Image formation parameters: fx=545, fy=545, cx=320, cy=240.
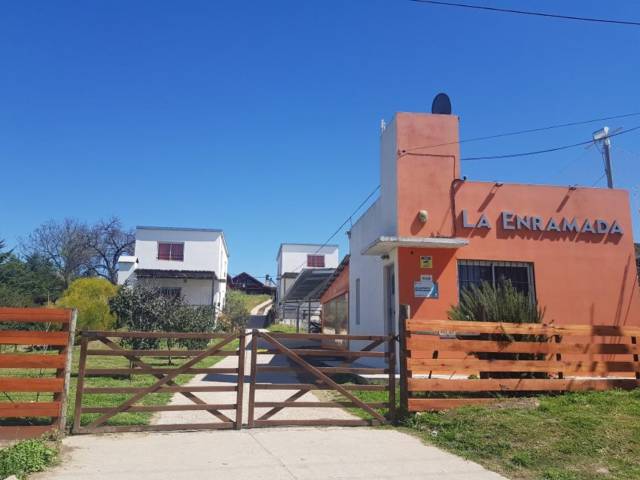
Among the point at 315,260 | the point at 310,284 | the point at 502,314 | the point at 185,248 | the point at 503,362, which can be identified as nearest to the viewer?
the point at 503,362

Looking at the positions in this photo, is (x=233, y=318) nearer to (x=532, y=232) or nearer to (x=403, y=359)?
(x=532, y=232)

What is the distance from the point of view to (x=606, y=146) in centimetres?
1902

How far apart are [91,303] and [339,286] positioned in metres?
10.6

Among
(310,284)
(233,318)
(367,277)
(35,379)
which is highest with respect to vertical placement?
(310,284)

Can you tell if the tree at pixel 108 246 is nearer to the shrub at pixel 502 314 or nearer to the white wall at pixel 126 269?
the white wall at pixel 126 269

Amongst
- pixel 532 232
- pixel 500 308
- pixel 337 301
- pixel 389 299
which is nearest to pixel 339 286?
pixel 337 301

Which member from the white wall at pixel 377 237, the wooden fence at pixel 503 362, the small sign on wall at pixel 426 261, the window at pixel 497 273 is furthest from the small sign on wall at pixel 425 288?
the wooden fence at pixel 503 362

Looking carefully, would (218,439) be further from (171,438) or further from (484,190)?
(484,190)

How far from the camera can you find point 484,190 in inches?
546

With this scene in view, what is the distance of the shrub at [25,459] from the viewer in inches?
212

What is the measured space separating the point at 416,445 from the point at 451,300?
6.49 meters

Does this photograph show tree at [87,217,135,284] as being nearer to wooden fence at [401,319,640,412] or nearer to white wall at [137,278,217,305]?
white wall at [137,278,217,305]

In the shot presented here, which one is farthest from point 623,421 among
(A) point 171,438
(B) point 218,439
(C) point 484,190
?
(C) point 484,190

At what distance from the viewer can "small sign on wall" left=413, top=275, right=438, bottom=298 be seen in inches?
515
